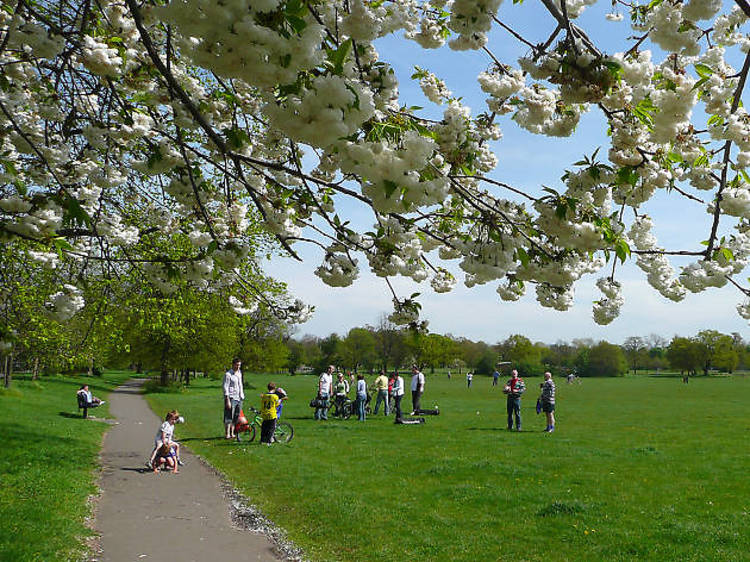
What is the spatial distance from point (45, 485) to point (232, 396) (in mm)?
5358

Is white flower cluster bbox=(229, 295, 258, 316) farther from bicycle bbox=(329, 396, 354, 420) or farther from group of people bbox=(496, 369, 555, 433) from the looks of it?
bicycle bbox=(329, 396, 354, 420)

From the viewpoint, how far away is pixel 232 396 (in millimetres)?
12797

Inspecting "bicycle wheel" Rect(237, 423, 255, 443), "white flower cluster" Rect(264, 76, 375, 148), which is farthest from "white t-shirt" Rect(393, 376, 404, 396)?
"white flower cluster" Rect(264, 76, 375, 148)

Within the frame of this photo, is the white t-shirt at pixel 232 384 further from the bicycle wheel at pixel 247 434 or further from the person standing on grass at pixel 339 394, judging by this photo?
the person standing on grass at pixel 339 394

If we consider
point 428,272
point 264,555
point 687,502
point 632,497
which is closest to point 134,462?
point 264,555

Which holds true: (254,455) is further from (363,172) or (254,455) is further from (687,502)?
(363,172)

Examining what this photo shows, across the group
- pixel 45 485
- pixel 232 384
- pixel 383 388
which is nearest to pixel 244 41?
pixel 45 485

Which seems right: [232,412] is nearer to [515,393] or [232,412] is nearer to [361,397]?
[361,397]

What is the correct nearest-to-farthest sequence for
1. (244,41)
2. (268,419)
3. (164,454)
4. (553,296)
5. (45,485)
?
1. (244,41)
2. (553,296)
3. (45,485)
4. (164,454)
5. (268,419)

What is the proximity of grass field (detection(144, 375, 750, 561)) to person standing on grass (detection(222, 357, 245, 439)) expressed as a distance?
425 millimetres

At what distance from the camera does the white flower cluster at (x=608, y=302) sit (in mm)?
4930

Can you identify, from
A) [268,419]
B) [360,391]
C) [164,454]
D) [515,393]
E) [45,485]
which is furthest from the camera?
[360,391]

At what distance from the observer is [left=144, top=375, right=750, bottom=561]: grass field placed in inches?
242

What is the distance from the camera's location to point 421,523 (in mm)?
6848
